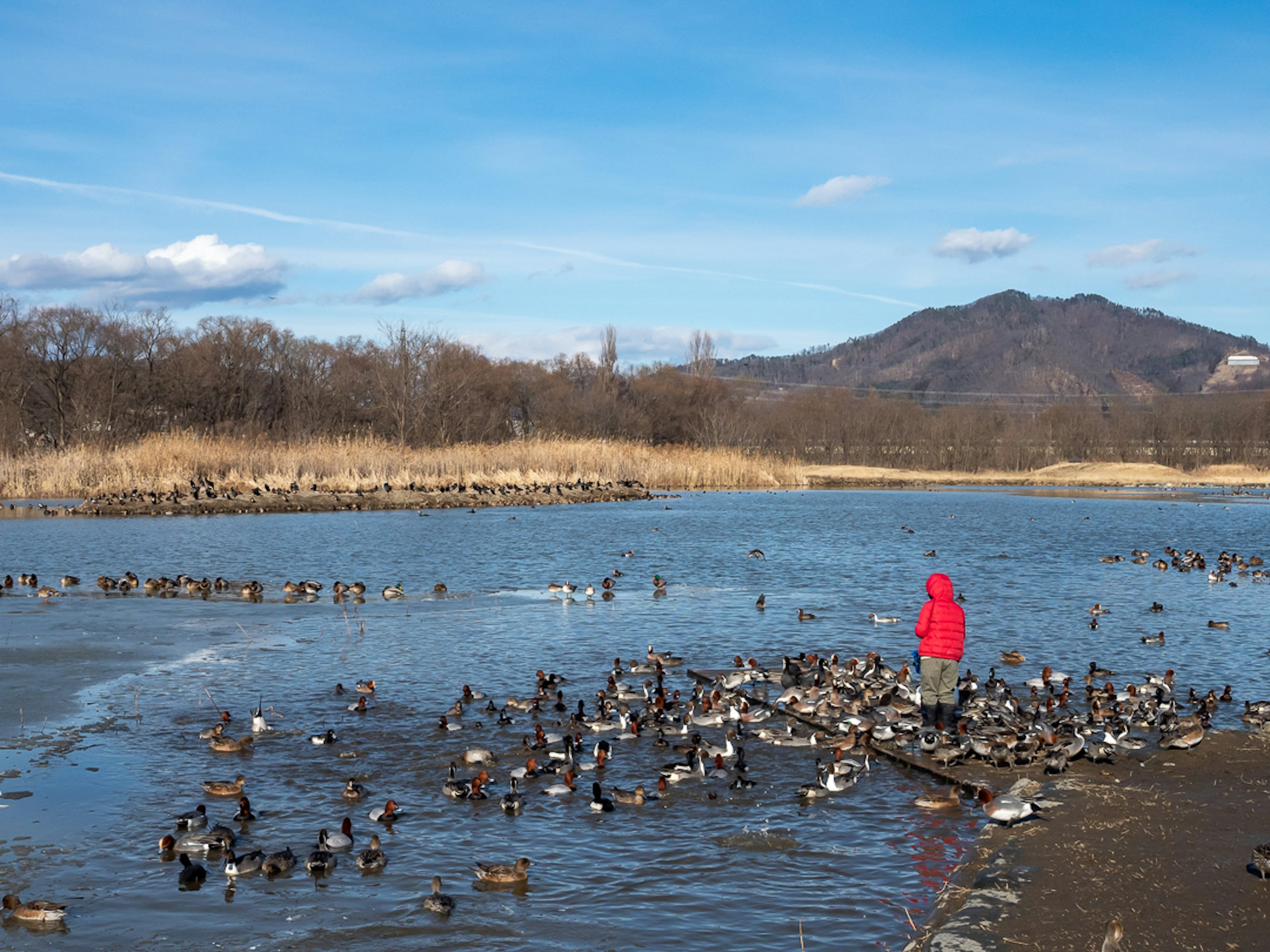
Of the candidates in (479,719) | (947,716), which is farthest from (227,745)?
(947,716)

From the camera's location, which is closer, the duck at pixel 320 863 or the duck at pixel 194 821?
the duck at pixel 320 863

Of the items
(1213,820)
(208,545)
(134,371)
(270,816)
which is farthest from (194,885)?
(134,371)

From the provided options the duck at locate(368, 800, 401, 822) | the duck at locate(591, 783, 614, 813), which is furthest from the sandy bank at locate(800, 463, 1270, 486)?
the duck at locate(368, 800, 401, 822)

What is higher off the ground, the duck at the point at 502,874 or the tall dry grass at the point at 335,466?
the tall dry grass at the point at 335,466

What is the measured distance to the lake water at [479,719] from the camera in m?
8.19

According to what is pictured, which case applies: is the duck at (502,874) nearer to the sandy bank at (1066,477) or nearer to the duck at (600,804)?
the duck at (600,804)

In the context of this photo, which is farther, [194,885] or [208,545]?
[208,545]

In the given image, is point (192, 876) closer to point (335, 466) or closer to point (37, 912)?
point (37, 912)

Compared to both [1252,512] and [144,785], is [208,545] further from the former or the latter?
[1252,512]

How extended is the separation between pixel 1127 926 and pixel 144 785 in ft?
30.5

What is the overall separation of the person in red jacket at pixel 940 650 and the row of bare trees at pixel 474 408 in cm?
5422

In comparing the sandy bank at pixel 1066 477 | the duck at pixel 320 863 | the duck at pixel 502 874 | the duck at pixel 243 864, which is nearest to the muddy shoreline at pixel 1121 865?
the duck at pixel 502 874

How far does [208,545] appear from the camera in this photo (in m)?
33.4

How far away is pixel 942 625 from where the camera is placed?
1259 cm
